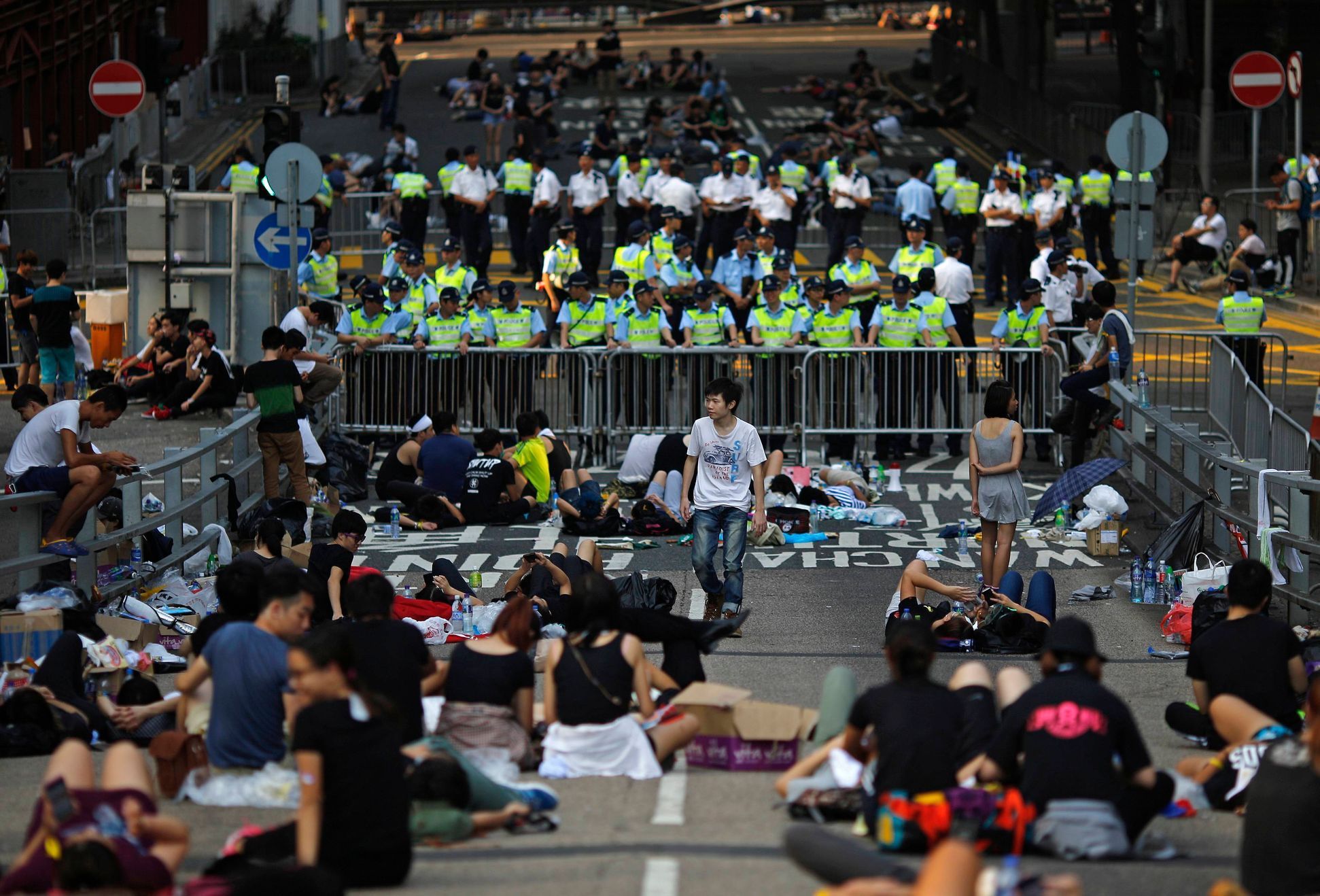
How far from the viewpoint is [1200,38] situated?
2051 inches

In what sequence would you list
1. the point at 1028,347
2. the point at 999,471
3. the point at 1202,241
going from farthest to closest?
the point at 1202,241, the point at 1028,347, the point at 999,471

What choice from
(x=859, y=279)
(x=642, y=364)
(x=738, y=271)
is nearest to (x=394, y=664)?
(x=642, y=364)

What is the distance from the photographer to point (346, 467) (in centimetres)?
1998

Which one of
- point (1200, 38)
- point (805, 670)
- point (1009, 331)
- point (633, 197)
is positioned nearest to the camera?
point (805, 670)

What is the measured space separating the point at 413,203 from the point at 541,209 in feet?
7.18

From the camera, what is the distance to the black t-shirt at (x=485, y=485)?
18.4m

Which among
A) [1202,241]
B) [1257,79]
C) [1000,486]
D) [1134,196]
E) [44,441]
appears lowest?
[1000,486]

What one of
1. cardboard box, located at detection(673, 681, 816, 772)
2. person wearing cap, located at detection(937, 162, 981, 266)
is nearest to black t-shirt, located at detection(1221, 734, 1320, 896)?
cardboard box, located at detection(673, 681, 816, 772)

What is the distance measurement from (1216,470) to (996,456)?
1908 millimetres

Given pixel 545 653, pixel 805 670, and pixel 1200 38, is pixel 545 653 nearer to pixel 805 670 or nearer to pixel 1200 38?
pixel 805 670

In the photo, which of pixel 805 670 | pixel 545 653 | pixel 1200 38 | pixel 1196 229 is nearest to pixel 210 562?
pixel 545 653

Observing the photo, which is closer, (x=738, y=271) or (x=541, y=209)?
(x=738, y=271)

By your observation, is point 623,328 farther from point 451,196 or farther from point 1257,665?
point 1257,665

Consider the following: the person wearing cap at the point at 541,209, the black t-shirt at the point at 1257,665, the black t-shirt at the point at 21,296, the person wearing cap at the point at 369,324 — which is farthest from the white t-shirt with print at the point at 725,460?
the person wearing cap at the point at 541,209
